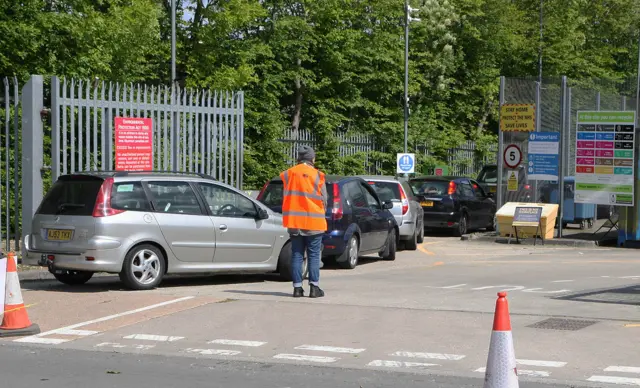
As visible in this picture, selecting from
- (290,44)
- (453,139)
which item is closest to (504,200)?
(290,44)

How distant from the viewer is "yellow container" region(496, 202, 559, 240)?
2366cm

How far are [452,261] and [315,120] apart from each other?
20337 millimetres

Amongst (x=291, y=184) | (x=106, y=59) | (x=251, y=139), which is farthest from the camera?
(x=251, y=139)

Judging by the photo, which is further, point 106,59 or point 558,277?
point 106,59

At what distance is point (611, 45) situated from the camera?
5609 centimetres

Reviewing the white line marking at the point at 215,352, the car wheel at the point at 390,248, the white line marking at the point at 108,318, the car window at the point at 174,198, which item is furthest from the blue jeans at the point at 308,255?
the car wheel at the point at 390,248

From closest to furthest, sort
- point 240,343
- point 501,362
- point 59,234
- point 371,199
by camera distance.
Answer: point 501,362 < point 240,343 < point 59,234 < point 371,199

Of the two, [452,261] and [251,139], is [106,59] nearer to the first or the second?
[251,139]

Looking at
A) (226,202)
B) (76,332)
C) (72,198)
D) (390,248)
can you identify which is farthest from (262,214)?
(390,248)

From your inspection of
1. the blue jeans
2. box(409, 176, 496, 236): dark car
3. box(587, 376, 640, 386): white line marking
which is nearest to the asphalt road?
box(587, 376, 640, 386): white line marking

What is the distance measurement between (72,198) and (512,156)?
14.7 metres

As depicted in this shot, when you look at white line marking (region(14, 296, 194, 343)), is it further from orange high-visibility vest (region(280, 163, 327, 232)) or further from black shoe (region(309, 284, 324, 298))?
orange high-visibility vest (region(280, 163, 327, 232))

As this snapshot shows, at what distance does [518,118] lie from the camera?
2541 centimetres

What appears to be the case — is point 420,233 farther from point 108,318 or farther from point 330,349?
point 330,349
